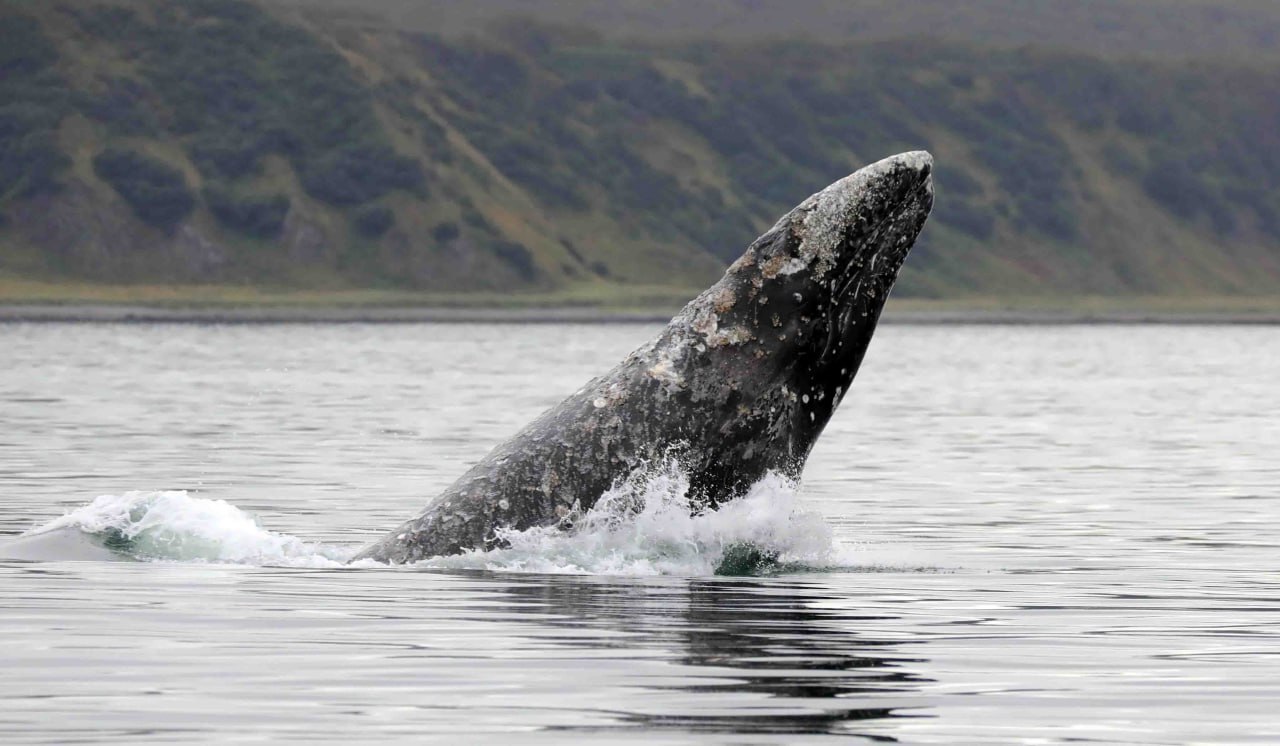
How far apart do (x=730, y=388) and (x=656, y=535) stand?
4.00 feet

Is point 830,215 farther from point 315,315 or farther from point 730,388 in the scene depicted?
point 315,315

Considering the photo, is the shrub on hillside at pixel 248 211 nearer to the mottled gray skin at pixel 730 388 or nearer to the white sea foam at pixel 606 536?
the white sea foam at pixel 606 536

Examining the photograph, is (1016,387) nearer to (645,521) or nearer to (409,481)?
(409,481)

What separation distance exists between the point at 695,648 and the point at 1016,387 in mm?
55178

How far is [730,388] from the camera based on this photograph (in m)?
15.2

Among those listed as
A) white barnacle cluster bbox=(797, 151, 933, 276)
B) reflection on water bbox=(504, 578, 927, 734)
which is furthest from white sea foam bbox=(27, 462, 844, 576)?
white barnacle cluster bbox=(797, 151, 933, 276)

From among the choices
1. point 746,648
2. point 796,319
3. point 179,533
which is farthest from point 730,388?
point 179,533

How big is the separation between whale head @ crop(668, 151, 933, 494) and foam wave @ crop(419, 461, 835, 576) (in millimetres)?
245

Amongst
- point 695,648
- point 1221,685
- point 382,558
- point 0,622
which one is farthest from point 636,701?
point 382,558

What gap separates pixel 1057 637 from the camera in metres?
13.5

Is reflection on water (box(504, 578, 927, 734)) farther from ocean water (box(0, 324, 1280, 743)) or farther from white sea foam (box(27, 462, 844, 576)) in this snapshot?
white sea foam (box(27, 462, 844, 576))

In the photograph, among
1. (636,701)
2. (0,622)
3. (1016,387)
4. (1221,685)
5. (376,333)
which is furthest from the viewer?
(376,333)

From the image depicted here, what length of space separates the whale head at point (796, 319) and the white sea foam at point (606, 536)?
32 cm

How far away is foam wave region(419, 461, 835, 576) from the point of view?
15211mm
